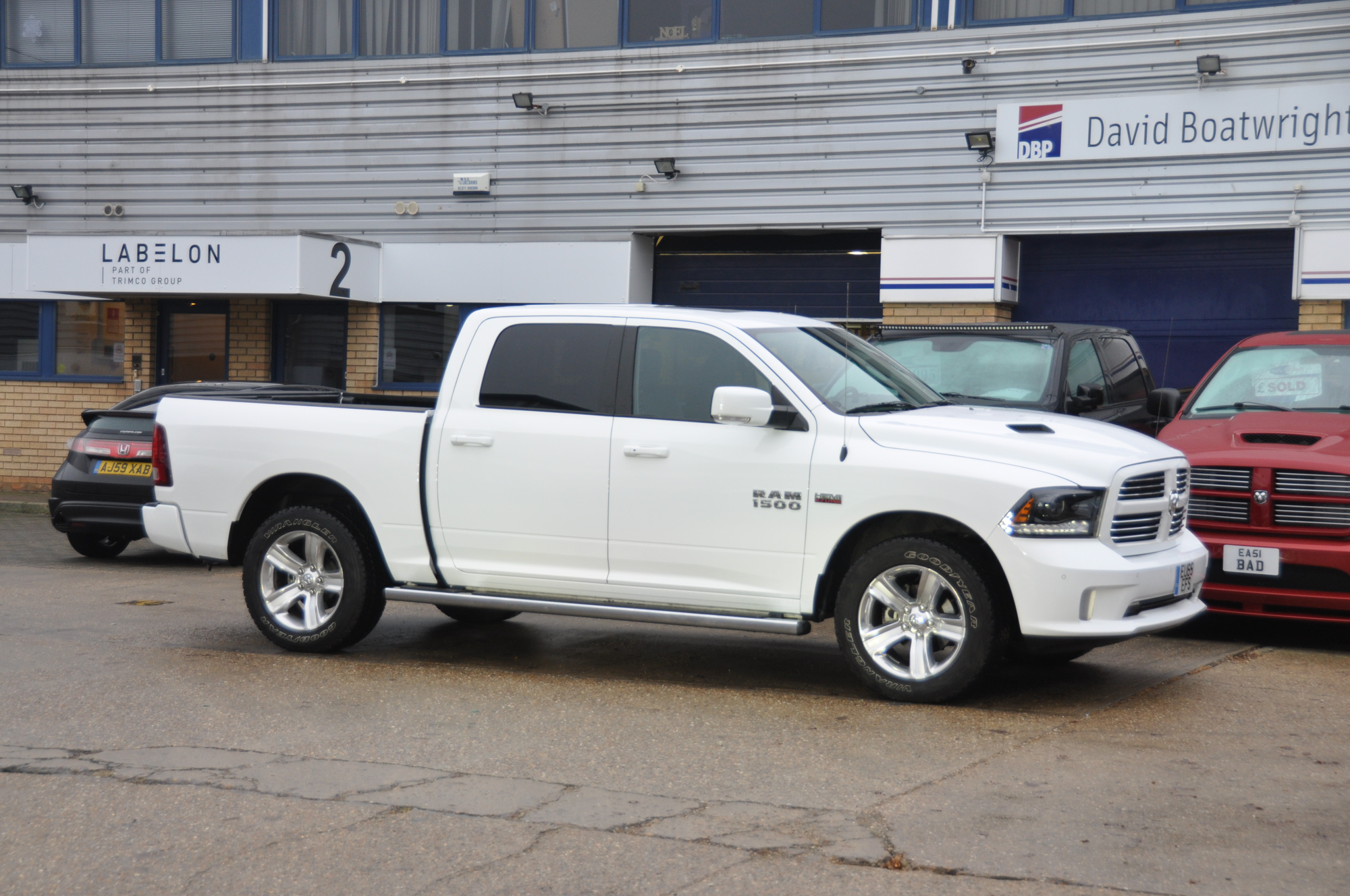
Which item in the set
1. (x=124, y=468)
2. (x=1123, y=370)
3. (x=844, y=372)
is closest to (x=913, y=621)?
(x=844, y=372)

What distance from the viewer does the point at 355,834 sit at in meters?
4.61

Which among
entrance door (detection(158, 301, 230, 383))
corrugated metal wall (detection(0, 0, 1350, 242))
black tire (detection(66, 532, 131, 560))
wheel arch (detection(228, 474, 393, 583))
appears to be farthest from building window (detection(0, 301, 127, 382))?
wheel arch (detection(228, 474, 393, 583))

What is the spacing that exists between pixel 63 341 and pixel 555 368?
14.2 m

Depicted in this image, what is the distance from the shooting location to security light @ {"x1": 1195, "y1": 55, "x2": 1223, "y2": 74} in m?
14.2

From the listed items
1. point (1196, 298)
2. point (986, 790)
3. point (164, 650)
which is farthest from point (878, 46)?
point (986, 790)

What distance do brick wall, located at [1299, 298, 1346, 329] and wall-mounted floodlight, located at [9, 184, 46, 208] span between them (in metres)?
15.7

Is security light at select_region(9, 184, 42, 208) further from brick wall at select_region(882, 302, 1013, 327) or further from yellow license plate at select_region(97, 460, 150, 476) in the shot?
brick wall at select_region(882, 302, 1013, 327)

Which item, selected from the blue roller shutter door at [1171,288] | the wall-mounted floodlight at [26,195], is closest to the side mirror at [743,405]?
the blue roller shutter door at [1171,288]

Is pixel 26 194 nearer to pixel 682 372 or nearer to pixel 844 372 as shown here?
pixel 682 372

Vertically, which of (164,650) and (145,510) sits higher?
(145,510)

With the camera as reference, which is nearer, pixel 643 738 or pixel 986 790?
pixel 986 790

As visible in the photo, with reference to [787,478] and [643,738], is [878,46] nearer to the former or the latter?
[787,478]

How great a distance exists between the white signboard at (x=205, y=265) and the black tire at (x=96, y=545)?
4.65 meters

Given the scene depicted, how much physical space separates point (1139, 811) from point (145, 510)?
587 centimetres
